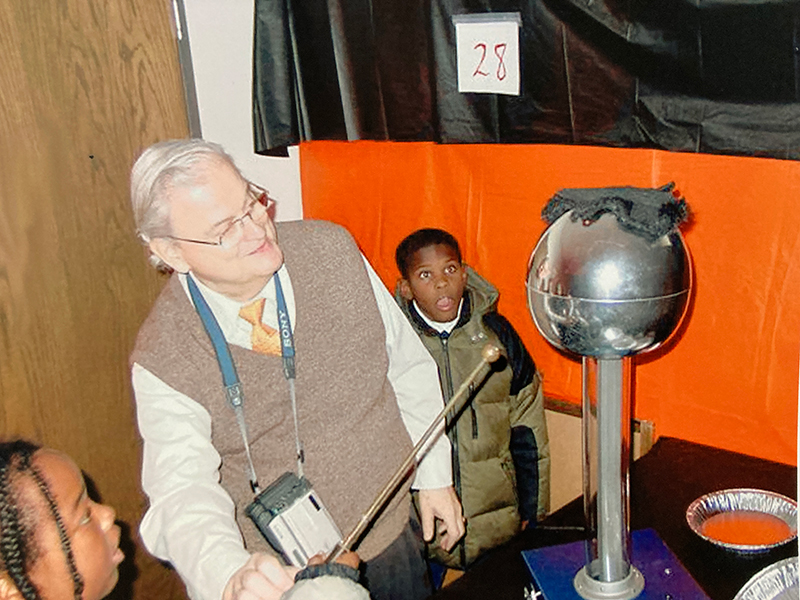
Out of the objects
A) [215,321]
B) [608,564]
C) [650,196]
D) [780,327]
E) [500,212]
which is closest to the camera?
[650,196]

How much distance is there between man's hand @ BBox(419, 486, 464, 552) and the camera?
1.64 metres

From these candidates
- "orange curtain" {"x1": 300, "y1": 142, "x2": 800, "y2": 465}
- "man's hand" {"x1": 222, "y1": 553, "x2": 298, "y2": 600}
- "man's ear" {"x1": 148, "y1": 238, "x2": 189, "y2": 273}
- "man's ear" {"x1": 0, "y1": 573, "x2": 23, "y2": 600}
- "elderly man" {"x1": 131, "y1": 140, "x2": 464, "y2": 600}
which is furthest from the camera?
"orange curtain" {"x1": 300, "y1": 142, "x2": 800, "y2": 465}

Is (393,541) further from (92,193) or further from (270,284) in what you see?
(92,193)

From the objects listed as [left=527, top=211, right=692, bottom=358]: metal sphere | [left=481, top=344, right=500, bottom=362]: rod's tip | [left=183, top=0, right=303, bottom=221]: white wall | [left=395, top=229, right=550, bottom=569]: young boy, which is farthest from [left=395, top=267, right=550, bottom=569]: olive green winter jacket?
[left=527, top=211, right=692, bottom=358]: metal sphere

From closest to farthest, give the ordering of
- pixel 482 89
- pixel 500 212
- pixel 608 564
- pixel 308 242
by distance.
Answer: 1. pixel 608 564
2. pixel 308 242
3. pixel 482 89
4. pixel 500 212

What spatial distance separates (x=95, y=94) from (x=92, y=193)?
25 cm

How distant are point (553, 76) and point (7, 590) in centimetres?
153

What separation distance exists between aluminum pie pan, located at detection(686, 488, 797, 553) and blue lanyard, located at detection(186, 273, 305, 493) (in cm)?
68

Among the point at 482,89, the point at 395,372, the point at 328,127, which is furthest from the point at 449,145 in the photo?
the point at 395,372

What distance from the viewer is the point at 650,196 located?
40.8 inches

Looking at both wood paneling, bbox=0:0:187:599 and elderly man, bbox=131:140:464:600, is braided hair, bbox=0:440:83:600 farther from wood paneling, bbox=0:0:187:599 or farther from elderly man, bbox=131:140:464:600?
wood paneling, bbox=0:0:187:599

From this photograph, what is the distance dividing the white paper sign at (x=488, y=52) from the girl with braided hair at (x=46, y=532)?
4.52 feet

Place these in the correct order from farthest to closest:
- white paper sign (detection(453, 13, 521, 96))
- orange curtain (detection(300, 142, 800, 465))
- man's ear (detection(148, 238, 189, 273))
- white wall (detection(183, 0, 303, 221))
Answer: white wall (detection(183, 0, 303, 221)) < white paper sign (detection(453, 13, 521, 96)) < orange curtain (detection(300, 142, 800, 465)) < man's ear (detection(148, 238, 189, 273))

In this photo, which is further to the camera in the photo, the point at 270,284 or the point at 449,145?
the point at 449,145
